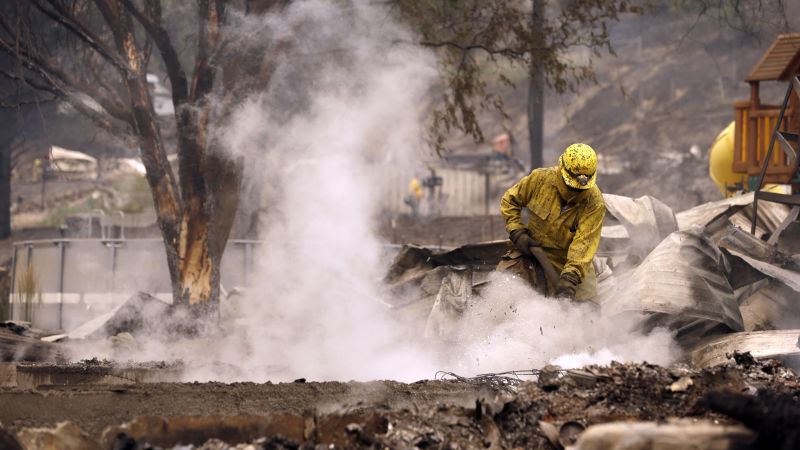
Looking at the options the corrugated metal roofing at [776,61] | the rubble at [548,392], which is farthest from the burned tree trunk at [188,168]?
the corrugated metal roofing at [776,61]

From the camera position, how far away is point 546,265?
6.84 m

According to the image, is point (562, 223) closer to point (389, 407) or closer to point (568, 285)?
point (568, 285)

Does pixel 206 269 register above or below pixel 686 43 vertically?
below

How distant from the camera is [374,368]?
277 inches

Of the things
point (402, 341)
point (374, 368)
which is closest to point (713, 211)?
point (402, 341)

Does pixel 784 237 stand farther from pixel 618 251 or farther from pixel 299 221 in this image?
pixel 299 221

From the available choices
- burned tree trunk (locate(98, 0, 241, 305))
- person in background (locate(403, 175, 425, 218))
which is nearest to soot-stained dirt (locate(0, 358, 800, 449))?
burned tree trunk (locate(98, 0, 241, 305))

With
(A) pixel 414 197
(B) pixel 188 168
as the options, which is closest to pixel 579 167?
(B) pixel 188 168

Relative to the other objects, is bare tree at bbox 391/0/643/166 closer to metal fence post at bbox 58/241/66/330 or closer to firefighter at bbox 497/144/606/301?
firefighter at bbox 497/144/606/301

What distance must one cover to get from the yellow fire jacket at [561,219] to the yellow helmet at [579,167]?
167mm

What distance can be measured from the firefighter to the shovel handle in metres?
0.05

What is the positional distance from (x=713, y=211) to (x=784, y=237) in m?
0.85

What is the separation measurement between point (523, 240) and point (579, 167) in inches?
29.3

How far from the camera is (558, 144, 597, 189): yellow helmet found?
6.55 metres
